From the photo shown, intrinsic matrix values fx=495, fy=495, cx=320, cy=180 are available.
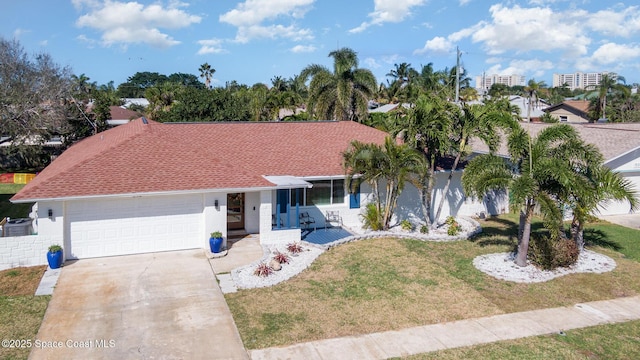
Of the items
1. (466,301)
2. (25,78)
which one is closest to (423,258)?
(466,301)

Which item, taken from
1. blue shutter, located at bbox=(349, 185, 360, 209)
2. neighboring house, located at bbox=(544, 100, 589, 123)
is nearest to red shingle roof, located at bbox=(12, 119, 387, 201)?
blue shutter, located at bbox=(349, 185, 360, 209)

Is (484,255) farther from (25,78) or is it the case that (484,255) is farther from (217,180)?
(25,78)

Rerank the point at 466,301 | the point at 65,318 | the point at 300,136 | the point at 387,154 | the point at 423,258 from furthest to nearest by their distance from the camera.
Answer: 1. the point at 300,136
2. the point at 387,154
3. the point at 423,258
4. the point at 466,301
5. the point at 65,318

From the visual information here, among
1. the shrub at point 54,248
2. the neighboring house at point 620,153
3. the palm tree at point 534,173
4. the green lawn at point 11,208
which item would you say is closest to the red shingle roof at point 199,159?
the shrub at point 54,248

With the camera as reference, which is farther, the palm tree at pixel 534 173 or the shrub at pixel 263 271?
the shrub at pixel 263 271

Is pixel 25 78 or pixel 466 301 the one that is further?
pixel 25 78

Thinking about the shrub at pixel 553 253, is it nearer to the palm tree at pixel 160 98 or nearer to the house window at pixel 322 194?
the house window at pixel 322 194
